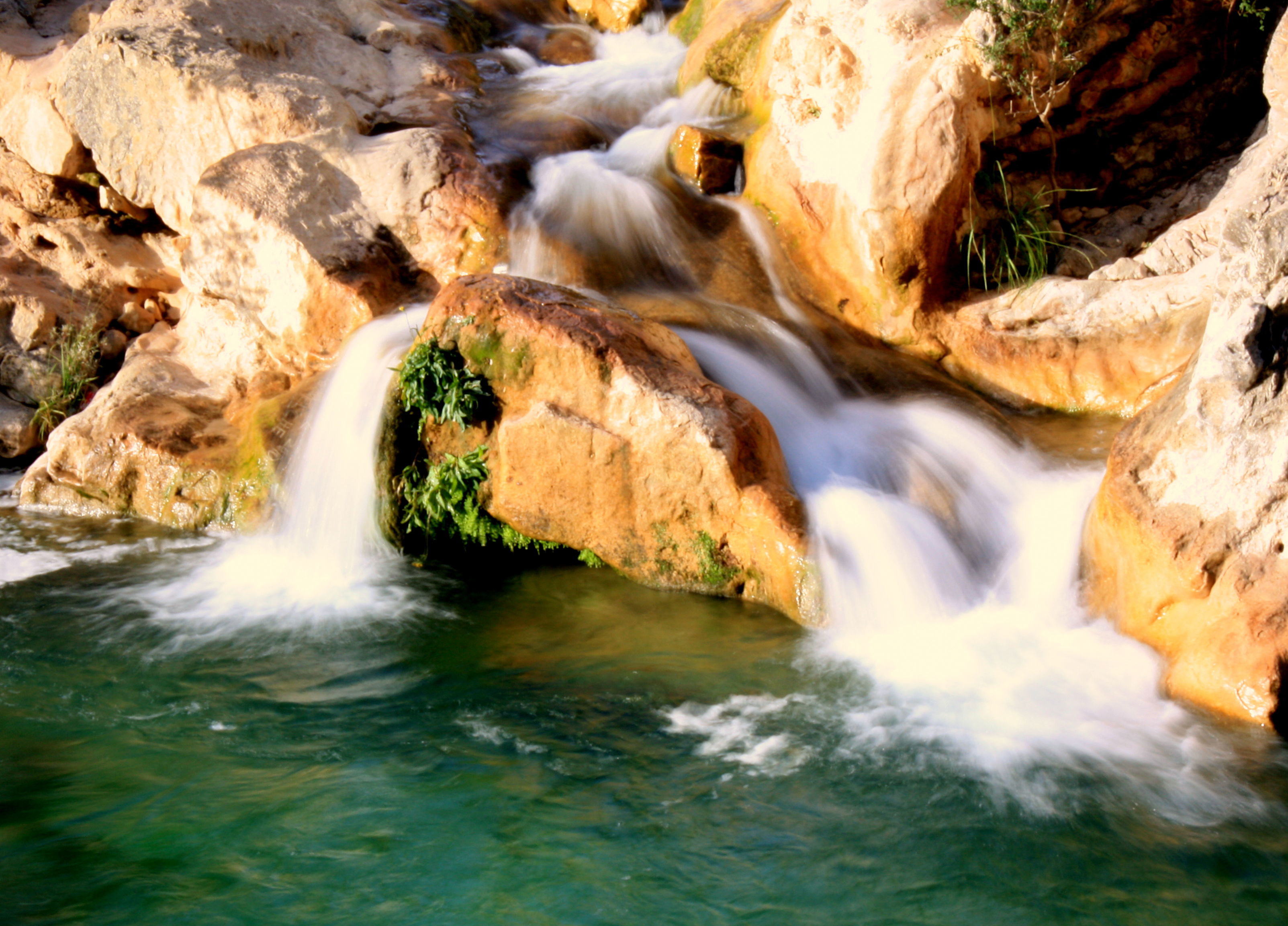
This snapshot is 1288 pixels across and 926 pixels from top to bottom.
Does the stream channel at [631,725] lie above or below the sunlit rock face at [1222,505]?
below

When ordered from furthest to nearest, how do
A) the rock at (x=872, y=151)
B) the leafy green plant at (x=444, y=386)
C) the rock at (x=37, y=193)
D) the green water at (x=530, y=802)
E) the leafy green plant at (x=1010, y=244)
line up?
1. the rock at (x=37, y=193)
2. the leafy green plant at (x=1010, y=244)
3. the rock at (x=872, y=151)
4. the leafy green plant at (x=444, y=386)
5. the green water at (x=530, y=802)

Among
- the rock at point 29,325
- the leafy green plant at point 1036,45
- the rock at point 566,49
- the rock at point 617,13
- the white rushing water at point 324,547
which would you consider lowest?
the white rushing water at point 324,547

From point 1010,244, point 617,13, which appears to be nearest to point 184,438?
point 1010,244

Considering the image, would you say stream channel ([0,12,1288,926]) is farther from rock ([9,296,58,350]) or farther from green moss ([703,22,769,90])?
Answer: green moss ([703,22,769,90])

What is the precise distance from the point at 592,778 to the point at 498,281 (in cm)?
394

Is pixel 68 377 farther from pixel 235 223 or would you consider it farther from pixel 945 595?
pixel 945 595

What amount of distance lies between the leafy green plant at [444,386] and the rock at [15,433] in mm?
5444

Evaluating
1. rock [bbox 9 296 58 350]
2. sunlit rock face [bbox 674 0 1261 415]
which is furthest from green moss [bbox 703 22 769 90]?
rock [bbox 9 296 58 350]

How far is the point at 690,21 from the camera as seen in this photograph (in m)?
14.0

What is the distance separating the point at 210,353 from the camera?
9.60 metres

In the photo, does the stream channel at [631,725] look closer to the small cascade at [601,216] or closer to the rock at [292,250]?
the rock at [292,250]

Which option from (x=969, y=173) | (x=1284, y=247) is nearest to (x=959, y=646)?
(x=1284, y=247)

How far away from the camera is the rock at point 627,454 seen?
618cm

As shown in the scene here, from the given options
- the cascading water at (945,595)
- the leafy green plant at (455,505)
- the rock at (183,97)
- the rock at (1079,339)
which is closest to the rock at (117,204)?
the rock at (183,97)
